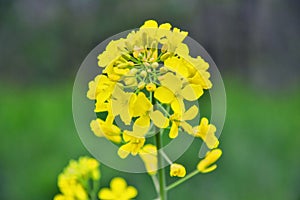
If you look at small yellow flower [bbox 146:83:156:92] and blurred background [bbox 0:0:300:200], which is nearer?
small yellow flower [bbox 146:83:156:92]

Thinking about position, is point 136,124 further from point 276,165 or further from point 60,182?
point 276,165

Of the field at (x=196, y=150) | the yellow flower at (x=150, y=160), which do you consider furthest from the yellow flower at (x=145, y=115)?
the field at (x=196, y=150)

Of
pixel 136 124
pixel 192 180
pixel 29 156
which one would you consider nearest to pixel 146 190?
pixel 192 180


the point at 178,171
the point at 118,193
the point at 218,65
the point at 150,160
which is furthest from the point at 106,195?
the point at 218,65

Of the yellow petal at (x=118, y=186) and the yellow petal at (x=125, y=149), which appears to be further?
the yellow petal at (x=118, y=186)

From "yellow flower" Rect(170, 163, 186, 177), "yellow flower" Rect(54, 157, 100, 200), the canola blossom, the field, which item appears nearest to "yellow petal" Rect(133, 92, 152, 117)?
the canola blossom

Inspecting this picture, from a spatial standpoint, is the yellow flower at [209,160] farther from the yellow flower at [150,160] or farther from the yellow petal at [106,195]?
the yellow petal at [106,195]

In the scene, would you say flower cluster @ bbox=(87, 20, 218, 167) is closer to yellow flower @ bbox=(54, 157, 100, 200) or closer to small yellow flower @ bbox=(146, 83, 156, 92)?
small yellow flower @ bbox=(146, 83, 156, 92)
